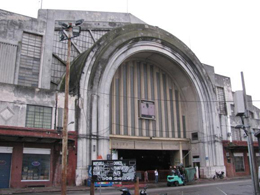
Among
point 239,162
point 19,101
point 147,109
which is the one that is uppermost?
point 147,109

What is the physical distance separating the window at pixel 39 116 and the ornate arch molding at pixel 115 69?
2946 millimetres

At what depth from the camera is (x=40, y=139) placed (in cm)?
2312

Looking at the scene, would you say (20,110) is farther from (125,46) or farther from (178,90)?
(178,90)

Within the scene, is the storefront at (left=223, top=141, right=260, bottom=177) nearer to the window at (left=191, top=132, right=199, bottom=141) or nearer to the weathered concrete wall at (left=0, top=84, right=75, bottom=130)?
the window at (left=191, top=132, right=199, bottom=141)

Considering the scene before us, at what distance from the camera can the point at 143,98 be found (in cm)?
3381

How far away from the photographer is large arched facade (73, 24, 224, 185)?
2702cm

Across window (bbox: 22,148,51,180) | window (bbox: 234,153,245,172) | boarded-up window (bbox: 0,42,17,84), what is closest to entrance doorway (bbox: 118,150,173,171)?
window (bbox: 234,153,245,172)

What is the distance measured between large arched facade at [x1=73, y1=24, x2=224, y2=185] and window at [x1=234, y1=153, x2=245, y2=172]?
4426 millimetres

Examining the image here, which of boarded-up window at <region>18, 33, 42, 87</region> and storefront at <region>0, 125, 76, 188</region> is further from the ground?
boarded-up window at <region>18, 33, 42, 87</region>

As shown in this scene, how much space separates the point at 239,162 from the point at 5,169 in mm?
30427

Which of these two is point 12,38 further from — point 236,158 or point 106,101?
point 236,158

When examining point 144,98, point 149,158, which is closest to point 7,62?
point 144,98

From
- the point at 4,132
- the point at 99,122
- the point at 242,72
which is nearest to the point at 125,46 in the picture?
the point at 99,122

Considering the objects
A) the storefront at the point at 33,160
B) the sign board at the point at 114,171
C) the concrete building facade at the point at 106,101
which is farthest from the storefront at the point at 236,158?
the sign board at the point at 114,171
